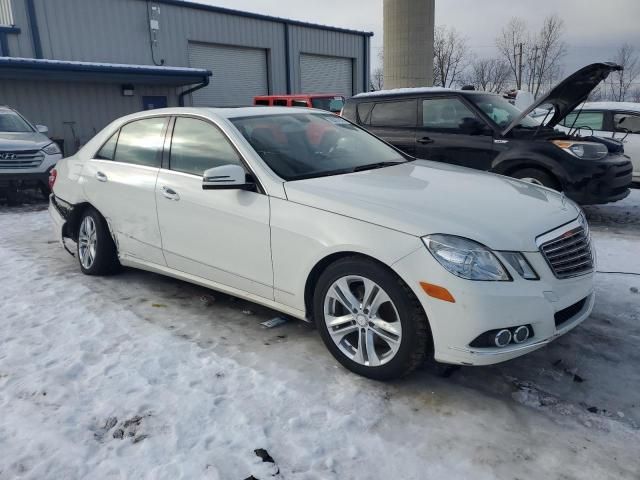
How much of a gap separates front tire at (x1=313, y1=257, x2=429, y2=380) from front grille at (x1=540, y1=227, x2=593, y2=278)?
0.79 m

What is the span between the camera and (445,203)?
3.14 metres

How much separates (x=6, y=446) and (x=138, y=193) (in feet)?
7.34

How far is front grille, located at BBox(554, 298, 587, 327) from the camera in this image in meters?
2.92

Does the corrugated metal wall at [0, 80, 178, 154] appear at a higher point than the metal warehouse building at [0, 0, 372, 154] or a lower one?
lower

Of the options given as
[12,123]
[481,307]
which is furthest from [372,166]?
[12,123]

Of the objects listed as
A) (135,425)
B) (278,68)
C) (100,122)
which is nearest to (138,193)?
(135,425)

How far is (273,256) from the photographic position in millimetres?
3432

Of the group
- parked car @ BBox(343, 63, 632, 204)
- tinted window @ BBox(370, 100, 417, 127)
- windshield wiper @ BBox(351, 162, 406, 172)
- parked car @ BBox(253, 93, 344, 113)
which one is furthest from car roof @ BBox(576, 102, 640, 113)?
windshield wiper @ BBox(351, 162, 406, 172)

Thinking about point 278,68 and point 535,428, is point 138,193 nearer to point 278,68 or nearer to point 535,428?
point 535,428

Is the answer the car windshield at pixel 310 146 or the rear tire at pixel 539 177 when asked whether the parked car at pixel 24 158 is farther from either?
the rear tire at pixel 539 177

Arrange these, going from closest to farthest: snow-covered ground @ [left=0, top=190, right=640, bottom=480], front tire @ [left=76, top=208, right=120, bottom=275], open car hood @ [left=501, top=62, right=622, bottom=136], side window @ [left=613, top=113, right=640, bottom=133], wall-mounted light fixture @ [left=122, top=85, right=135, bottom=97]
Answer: snow-covered ground @ [left=0, top=190, right=640, bottom=480]
front tire @ [left=76, top=208, right=120, bottom=275]
open car hood @ [left=501, top=62, right=622, bottom=136]
side window @ [left=613, top=113, right=640, bottom=133]
wall-mounted light fixture @ [left=122, top=85, right=135, bottom=97]

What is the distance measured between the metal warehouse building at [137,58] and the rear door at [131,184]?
11.4 meters

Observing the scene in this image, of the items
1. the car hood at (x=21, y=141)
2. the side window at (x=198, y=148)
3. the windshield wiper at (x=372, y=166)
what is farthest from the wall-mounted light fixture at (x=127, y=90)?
the windshield wiper at (x=372, y=166)

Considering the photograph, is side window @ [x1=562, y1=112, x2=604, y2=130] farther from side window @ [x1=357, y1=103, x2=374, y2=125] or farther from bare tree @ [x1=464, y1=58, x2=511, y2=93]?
bare tree @ [x1=464, y1=58, x2=511, y2=93]
